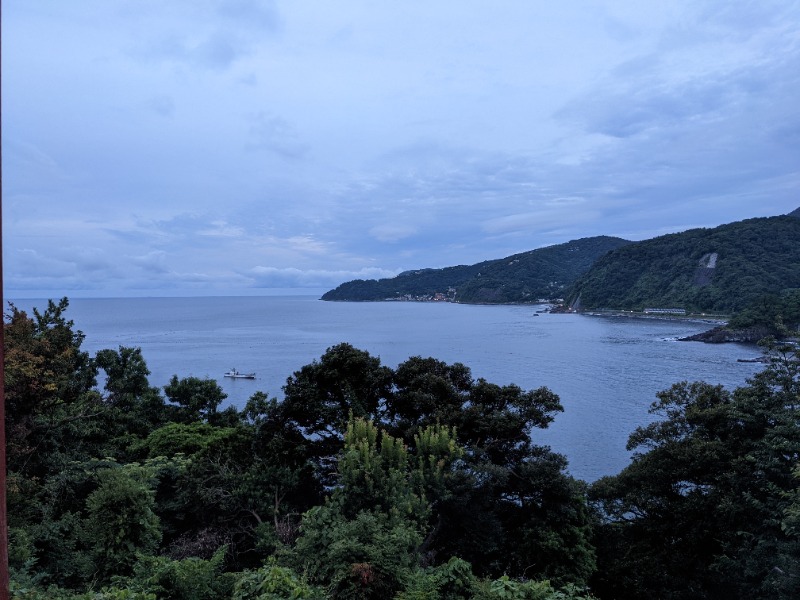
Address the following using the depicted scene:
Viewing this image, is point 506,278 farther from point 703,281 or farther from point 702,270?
point 703,281

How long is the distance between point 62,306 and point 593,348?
54.1 metres

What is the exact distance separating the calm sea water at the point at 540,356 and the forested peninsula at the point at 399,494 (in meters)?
11.6

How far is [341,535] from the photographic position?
7305 mm

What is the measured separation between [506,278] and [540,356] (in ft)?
341

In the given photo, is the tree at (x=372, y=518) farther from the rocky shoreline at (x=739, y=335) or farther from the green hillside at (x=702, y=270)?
the green hillside at (x=702, y=270)

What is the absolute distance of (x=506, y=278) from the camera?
518 feet

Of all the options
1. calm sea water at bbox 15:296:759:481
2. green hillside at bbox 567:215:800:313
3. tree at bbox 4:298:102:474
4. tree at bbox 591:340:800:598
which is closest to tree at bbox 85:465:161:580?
tree at bbox 4:298:102:474

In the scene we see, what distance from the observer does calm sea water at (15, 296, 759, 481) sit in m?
32.2

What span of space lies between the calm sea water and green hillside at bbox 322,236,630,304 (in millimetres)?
51498

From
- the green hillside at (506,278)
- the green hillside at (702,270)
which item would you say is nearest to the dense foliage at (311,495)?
the green hillside at (702,270)

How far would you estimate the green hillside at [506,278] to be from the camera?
151 metres

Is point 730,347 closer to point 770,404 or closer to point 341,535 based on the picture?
point 770,404

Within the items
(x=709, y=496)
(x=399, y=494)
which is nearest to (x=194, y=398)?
(x=399, y=494)

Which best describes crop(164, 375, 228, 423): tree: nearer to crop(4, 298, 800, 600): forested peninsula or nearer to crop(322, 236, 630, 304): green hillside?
crop(4, 298, 800, 600): forested peninsula
